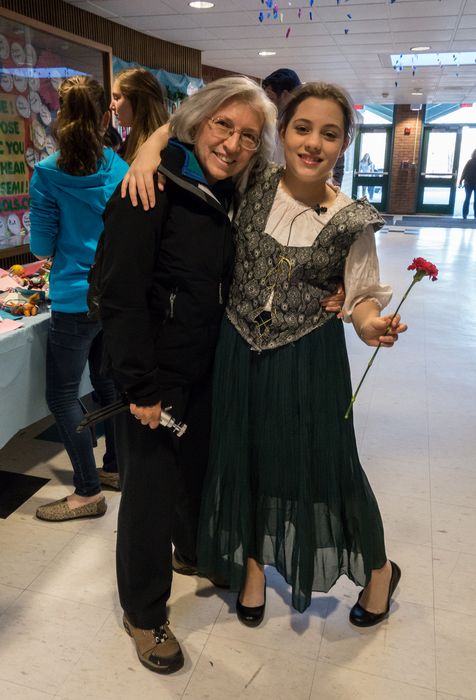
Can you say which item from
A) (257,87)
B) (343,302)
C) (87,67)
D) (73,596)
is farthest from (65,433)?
(87,67)

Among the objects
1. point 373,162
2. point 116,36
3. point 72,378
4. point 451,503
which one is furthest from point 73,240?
point 373,162

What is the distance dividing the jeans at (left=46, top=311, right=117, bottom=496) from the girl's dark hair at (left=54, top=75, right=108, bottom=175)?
545 millimetres

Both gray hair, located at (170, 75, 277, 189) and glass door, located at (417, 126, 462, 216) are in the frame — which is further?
glass door, located at (417, 126, 462, 216)

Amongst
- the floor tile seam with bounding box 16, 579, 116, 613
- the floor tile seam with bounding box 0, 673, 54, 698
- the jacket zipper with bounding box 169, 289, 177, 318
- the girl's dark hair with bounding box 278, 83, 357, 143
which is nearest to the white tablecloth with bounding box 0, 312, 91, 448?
the floor tile seam with bounding box 16, 579, 116, 613

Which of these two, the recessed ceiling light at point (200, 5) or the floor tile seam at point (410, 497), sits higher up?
the recessed ceiling light at point (200, 5)

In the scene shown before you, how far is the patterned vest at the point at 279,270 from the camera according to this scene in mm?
1576

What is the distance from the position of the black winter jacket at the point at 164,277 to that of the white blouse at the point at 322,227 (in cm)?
14

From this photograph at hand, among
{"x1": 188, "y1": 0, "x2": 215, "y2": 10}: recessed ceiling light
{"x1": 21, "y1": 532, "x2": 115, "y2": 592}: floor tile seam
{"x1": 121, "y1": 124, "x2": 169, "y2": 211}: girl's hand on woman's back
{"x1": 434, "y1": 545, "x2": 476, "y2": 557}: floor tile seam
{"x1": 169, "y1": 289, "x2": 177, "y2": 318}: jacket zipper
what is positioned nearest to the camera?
{"x1": 121, "y1": 124, "x2": 169, "y2": 211}: girl's hand on woman's back

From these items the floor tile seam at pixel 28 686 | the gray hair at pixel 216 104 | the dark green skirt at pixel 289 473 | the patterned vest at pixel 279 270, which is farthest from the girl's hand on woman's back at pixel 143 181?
the floor tile seam at pixel 28 686

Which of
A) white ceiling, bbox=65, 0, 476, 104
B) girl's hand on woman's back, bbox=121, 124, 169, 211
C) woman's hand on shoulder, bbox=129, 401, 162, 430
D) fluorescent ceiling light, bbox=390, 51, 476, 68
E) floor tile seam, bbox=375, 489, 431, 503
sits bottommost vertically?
floor tile seam, bbox=375, 489, 431, 503

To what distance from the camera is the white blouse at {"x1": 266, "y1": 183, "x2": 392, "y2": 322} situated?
160 centimetres

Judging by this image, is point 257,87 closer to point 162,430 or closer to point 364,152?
point 162,430

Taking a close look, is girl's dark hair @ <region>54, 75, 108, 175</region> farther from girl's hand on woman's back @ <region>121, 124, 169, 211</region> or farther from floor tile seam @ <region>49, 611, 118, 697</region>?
floor tile seam @ <region>49, 611, 118, 697</region>

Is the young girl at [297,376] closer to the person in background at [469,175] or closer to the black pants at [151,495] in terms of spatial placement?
the black pants at [151,495]
